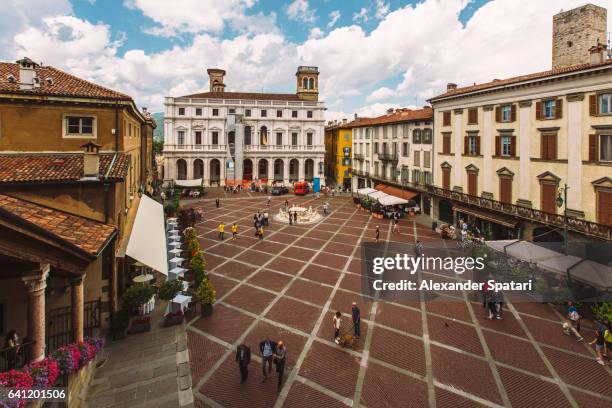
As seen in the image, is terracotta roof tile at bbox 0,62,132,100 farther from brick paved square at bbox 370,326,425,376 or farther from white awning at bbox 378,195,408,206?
white awning at bbox 378,195,408,206

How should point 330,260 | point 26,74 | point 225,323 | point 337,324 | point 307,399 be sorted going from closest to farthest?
point 307,399 → point 337,324 → point 26,74 → point 225,323 → point 330,260

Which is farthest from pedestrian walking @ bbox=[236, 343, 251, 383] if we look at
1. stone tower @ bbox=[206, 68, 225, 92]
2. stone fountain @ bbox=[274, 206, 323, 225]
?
stone tower @ bbox=[206, 68, 225, 92]

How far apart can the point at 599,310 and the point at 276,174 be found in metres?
57.9

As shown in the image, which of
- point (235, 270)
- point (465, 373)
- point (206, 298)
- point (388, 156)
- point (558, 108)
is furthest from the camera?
point (388, 156)

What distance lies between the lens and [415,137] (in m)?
40.6

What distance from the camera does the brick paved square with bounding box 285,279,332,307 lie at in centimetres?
1731

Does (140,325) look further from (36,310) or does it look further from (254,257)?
(254,257)

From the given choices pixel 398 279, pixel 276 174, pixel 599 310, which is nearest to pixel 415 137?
pixel 398 279

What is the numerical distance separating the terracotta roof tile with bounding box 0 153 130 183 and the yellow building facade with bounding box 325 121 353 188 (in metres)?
49.9

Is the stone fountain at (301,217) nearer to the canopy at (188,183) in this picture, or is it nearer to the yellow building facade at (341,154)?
the canopy at (188,183)

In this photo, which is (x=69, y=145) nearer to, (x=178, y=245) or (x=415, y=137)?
(x=178, y=245)

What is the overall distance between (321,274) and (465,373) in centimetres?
1028

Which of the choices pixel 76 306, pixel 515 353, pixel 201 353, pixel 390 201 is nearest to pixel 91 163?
pixel 76 306

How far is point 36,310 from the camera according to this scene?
762 cm
